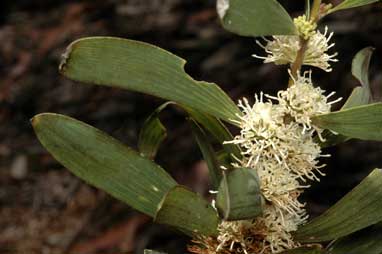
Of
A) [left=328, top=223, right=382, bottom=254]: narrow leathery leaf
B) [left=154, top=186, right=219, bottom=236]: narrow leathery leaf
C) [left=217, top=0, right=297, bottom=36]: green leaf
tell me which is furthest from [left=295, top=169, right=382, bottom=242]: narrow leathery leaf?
[left=217, top=0, right=297, bottom=36]: green leaf

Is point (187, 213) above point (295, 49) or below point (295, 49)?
below

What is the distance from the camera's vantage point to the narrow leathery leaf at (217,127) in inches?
46.6

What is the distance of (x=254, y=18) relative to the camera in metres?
0.97

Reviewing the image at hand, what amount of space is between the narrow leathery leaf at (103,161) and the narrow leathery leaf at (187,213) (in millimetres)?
79

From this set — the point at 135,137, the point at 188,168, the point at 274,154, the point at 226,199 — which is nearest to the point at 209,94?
the point at 274,154

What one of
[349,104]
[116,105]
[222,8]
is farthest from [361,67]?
[116,105]

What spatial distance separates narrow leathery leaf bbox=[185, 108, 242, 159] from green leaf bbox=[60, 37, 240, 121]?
0.10m

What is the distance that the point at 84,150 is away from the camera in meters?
1.14

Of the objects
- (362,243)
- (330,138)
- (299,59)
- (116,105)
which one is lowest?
(116,105)

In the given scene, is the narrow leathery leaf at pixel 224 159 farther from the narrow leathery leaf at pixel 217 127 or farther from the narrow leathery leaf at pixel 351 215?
the narrow leathery leaf at pixel 351 215

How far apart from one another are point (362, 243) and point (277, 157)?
0.18m

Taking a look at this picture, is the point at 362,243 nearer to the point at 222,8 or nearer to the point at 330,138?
the point at 330,138

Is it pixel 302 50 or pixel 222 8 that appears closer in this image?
pixel 222 8

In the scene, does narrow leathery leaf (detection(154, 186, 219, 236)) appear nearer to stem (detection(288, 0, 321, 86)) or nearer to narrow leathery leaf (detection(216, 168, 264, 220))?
narrow leathery leaf (detection(216, 168, 264, 220))
